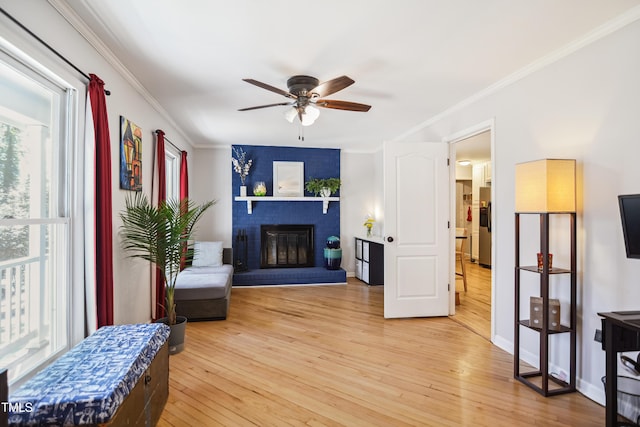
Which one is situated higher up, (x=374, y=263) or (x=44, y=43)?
(x=44, y=43)

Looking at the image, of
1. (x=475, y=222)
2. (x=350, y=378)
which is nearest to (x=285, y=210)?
(x=350, y=378)

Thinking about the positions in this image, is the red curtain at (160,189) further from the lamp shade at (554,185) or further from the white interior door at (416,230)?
the lamp shade at (554,185)

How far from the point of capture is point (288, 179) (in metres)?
6.18

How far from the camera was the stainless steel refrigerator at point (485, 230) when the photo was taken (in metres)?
7.38

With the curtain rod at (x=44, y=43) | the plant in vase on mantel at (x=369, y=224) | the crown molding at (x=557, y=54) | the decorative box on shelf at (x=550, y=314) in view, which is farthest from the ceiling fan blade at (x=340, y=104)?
the plant in vase on mantel at (x=369, y=224)

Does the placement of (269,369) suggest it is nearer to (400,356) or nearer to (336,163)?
(400,356)

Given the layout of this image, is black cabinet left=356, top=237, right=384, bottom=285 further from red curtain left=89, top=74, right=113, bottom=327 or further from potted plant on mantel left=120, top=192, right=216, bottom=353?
red curtain left=89, top=74, right=113, bottom=327

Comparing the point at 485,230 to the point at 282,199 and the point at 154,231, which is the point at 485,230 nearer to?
the point at 282,199

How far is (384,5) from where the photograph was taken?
192cm

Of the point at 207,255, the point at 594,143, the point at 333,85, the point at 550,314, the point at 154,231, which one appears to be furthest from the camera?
the point at 207,255

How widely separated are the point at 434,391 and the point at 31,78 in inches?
126

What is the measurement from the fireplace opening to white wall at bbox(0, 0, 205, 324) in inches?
98.9

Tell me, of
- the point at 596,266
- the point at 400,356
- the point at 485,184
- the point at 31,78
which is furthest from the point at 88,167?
the point at 485,184

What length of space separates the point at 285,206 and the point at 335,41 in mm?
4104
